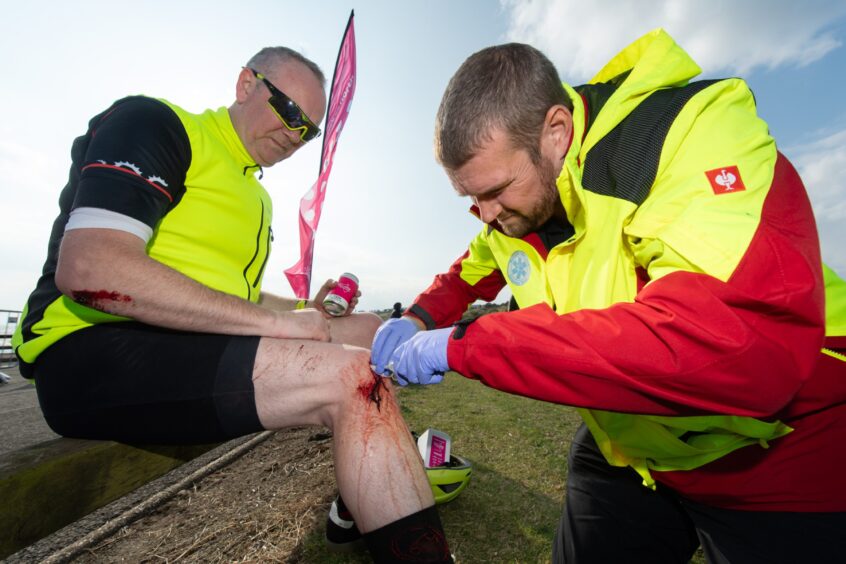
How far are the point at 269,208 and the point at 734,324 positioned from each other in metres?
2.08

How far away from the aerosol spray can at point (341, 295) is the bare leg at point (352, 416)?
2.51ft

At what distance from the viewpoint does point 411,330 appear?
1.74 meters

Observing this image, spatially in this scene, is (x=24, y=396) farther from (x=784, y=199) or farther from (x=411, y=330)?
(x=784, y=199)

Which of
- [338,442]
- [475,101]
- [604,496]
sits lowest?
[604,496]

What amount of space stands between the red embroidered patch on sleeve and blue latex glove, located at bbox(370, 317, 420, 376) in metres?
1.13

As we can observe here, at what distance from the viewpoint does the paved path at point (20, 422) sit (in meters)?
5.35

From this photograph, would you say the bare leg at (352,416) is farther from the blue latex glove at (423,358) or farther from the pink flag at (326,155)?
the pink flag at (326,155)

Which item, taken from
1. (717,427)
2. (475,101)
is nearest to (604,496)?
(717,427)

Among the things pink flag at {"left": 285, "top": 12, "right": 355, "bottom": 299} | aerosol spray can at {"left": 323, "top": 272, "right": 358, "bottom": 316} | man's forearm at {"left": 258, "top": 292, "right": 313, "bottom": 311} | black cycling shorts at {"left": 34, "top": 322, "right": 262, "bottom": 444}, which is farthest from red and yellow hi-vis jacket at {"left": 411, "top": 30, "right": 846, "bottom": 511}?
pink flag at {"left": 285, "top": 12, "right": 355, "bottom": 299}

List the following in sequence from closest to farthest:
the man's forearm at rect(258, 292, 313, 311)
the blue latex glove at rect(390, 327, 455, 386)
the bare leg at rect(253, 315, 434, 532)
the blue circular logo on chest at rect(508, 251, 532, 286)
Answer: the bare leg at rect(253, 315, 434, 532) < the blue latex glove at rect(390, 327, 455, 386) < the blue circular logo on chest at rect(508, 251, 532, 286) < the man's forearm at rect(258, 292, 313, 311)

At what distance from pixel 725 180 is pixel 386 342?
1231 millimetres

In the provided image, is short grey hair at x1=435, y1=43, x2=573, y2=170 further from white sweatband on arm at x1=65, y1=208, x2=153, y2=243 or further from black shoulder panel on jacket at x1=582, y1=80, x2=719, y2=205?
white sweatband on arm at x1=65, y1=208, x2=153, y2=243

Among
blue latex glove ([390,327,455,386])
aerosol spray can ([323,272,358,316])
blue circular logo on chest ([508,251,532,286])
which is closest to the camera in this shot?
blue latex glove ([390,327,455,386])

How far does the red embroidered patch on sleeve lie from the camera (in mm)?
985
